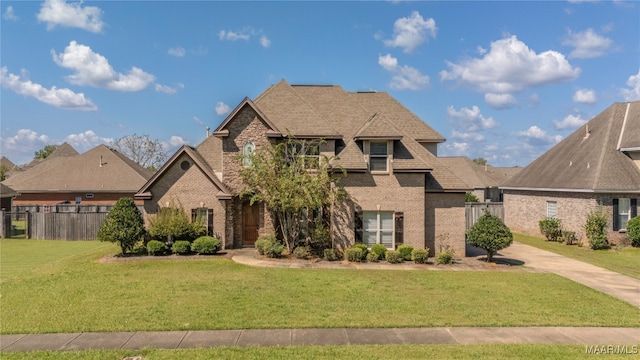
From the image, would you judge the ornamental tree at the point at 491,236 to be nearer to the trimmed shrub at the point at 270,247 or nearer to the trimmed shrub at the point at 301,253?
the trimmed shrub at the point at 301,253

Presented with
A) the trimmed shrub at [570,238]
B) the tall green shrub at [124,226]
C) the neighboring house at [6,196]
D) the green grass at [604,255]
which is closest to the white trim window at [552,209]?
the green grass at [604,255]

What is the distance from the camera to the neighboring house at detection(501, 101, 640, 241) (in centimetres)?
2306

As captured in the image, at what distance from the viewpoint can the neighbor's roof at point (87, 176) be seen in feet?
110

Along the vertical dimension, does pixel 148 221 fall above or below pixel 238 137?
below

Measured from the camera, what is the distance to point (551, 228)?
2598 cm

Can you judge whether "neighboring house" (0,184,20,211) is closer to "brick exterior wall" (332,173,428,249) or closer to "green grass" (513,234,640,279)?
"brick exterior wall" (332,173,428,249)

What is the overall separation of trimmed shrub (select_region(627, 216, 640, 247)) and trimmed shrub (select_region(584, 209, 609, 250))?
117 cm

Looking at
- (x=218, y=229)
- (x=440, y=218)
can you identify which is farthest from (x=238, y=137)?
(x=440, y=218)

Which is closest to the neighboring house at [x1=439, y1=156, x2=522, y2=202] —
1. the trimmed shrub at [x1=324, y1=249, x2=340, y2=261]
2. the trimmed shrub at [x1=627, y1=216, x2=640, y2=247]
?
the trimmed shrub at [x1=627, y1=216, x2=640, y2=247]

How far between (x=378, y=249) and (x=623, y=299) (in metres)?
8.97

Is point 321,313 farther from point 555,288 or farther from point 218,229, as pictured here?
point 218,229

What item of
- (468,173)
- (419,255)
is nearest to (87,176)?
(419,255)

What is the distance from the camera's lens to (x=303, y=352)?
26.1 ft

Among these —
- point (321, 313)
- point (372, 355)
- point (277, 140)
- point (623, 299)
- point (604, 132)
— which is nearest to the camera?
point (372, 355)
